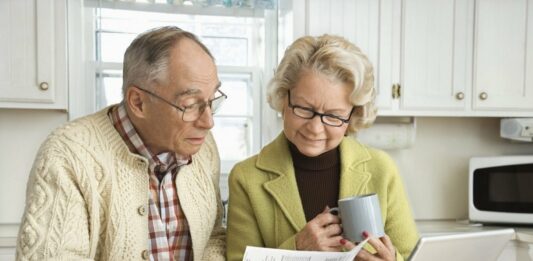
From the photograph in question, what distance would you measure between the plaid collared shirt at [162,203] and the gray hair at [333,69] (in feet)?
1.04

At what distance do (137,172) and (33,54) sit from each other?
1.39m

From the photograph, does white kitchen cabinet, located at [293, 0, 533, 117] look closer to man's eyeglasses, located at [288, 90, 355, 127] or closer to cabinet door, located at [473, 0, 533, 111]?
cabinet door, located at [473, 0, 533, 111]

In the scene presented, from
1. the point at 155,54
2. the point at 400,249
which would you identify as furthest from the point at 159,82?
the point at 400,249

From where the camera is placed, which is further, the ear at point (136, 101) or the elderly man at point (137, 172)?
the ear at point (136, 101)

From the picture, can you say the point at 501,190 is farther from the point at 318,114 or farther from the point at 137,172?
the point at 137,172

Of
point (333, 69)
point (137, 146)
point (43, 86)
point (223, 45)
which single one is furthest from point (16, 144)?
point (333, 69)

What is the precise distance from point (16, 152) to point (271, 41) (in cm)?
141

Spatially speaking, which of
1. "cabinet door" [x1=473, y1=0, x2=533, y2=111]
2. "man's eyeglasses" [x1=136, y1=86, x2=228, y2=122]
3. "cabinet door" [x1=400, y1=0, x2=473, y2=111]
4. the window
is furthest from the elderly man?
"cabinet door" [x1=473, y1=0, x2=533, y2=111]

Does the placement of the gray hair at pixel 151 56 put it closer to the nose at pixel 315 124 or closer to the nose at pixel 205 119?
the nose at pixel 205 119

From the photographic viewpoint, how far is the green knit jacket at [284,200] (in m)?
1.26

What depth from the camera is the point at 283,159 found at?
133 centimetres

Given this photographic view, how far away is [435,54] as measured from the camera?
260 centimetres

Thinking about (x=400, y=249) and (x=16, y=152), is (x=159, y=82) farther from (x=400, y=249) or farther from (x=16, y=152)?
(x=16, y=152)

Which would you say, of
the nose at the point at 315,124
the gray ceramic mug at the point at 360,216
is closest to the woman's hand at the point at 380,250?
the gray ceramic mug at the point at 360,216
